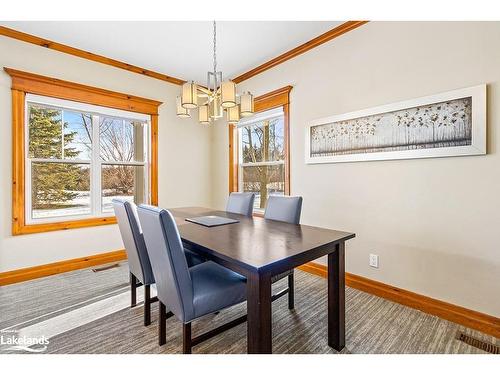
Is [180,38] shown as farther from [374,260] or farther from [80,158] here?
[374,260]

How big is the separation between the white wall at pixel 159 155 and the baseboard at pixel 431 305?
2.76 metres

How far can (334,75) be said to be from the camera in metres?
2.73

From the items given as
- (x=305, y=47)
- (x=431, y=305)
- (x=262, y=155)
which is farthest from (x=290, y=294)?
(x=305, y=47)

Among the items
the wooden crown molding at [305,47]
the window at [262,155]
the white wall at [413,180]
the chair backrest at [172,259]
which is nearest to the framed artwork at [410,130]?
the white wall at [413,180]

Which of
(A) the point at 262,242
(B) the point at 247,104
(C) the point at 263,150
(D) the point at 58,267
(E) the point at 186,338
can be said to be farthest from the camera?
(C) the point at 263,150

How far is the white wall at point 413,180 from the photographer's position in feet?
6.00

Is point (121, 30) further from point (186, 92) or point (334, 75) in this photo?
point (334, 75)

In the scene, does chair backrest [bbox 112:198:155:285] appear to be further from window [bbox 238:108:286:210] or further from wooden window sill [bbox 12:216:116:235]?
window [bbox 238:108:286:210]

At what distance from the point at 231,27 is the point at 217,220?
1.93 meters

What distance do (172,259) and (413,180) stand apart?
2019 millimetres

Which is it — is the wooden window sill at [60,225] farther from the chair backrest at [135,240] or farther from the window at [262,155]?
the window at [262,155]

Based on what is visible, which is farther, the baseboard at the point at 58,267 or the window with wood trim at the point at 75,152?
the window with wood trim at the point at 75,152

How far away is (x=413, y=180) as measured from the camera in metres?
2.16
